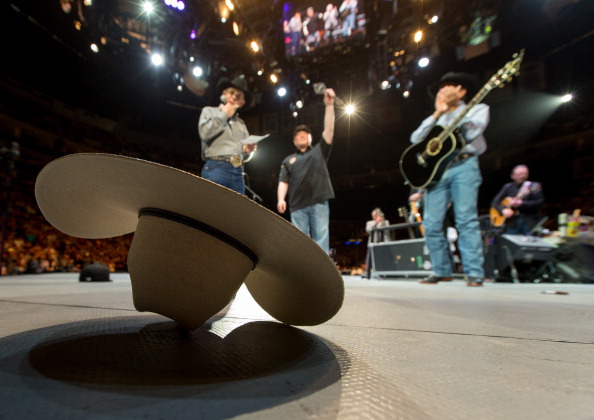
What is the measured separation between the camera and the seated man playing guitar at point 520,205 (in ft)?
13.0

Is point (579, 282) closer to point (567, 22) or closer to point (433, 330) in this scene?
point (433, 330)

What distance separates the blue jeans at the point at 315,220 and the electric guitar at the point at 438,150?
0.99 m

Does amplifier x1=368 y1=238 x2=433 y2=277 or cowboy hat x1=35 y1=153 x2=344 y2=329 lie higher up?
amplifier x1=368 y1=238 x2=433 y2=277

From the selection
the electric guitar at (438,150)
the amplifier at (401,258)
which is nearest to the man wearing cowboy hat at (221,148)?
the electric guitar at (438,150)

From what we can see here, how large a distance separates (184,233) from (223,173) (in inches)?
60.1

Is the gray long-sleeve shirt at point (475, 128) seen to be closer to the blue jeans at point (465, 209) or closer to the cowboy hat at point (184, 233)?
the blue jeans at point (465, 209)

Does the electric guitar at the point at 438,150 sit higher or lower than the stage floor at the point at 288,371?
higher

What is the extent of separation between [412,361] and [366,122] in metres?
10.7

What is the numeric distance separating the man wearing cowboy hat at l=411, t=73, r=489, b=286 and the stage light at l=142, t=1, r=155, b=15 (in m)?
5.03

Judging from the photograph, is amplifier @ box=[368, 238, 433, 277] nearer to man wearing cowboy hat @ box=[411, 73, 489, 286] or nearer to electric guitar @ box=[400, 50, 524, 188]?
man wearing cowboy hat @ box=[411, 73, 489, 286]

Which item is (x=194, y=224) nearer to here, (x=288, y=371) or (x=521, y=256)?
(x=288, y=371)

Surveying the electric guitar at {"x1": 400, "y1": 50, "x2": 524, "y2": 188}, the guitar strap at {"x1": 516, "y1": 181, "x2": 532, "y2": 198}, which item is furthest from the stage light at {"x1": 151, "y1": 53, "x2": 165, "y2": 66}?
the guitar strap at {"x1": 516, "y1": 181, "x2": 532, "y2": 198}

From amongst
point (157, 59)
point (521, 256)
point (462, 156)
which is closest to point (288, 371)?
point (462, 156)

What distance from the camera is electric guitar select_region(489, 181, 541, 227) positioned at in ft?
13.0
